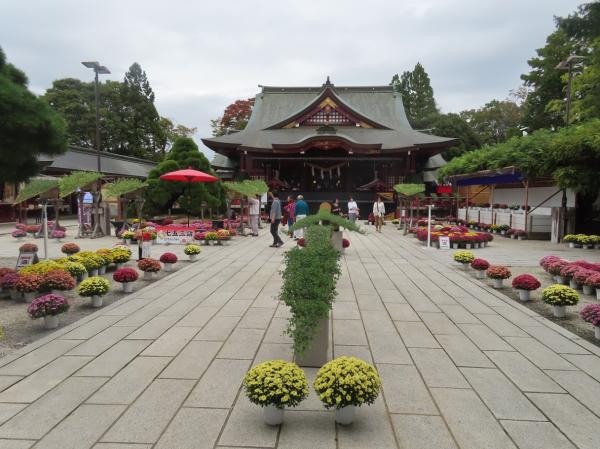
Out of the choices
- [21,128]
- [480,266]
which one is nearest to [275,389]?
[21,128]

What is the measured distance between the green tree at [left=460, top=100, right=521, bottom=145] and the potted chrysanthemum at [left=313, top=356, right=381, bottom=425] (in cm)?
5343

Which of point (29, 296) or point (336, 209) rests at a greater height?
point (336, 209)

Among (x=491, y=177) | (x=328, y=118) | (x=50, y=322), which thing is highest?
(x=328, y=118)

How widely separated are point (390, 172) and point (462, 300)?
2641 centimetres

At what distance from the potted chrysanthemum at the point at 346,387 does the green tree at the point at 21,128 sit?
6.41m

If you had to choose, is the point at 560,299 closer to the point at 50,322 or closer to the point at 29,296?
the point at 50,322

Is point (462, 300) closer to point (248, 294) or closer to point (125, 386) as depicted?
point (248, 294)

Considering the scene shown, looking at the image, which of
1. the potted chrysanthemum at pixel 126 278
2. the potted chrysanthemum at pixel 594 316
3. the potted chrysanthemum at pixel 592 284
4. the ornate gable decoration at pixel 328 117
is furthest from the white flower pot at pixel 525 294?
the ornate gable decoration at pixel 328 117

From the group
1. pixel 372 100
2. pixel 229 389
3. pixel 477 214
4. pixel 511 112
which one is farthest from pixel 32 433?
pixel 511 112

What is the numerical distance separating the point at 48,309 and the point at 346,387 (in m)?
4.54

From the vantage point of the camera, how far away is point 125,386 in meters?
4.18

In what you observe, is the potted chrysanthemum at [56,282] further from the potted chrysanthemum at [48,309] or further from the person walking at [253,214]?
the person walking at [253,214]

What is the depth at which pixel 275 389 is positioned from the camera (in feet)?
11.1

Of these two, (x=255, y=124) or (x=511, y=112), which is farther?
(x=511, y=112)
